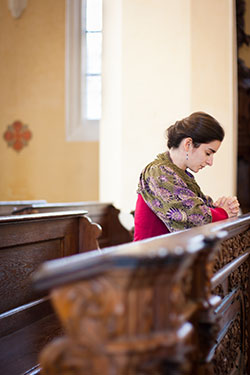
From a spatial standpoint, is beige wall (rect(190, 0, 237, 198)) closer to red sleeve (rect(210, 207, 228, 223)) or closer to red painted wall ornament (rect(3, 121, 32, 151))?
red sleeve (rect(210, 207, 228, 223))

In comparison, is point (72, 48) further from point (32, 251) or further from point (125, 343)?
point (125, 343)

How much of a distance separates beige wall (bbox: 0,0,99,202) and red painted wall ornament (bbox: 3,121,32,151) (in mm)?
90

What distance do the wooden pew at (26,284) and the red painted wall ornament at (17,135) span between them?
6.63 m

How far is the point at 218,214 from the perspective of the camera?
3072 millimetres

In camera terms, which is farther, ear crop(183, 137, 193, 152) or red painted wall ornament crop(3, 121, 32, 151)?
red painted wall ornament crop(3, 121, 32, 151)

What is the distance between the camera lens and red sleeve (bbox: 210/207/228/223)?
3031 millimetres

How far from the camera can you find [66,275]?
1.17m

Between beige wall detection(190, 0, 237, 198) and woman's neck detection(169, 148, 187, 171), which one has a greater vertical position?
beige wall detection(190, 0, 237, 198)

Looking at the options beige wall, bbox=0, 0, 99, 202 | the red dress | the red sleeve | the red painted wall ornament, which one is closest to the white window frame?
beige wall, bbox=0, 0, 99, 202

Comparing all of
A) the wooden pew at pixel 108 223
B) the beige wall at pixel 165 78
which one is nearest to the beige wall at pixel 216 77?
the beige wall at pixel 165 78

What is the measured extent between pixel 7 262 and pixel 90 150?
22.5 ft

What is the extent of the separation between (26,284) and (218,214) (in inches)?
48.8

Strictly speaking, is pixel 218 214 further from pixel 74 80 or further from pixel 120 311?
pixel 74 80

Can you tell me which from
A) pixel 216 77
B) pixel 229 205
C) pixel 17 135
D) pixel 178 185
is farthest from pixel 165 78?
pixel 17 135
